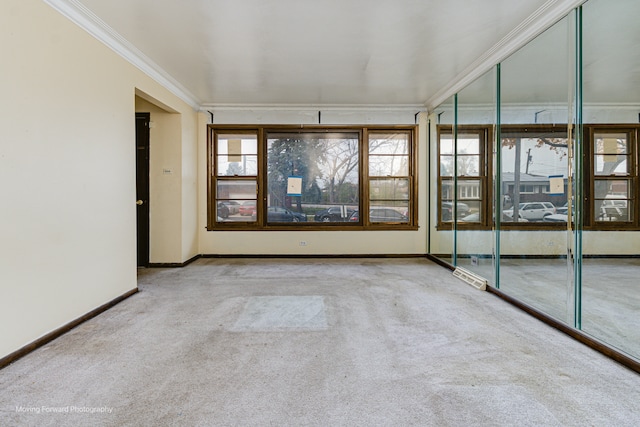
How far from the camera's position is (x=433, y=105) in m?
5.23

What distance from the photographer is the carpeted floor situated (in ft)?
5.21

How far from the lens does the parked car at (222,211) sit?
5.67 metres

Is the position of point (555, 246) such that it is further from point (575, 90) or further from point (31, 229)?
point (31, 229)

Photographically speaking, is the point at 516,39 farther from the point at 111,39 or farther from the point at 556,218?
the point at 111,39

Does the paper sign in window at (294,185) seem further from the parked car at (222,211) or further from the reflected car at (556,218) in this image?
the reflected car at (556,218)

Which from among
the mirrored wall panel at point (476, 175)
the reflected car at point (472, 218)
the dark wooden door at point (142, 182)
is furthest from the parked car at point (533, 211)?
the dark wooden door at point (142, 182)

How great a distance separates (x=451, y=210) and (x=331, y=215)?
6.65 feet

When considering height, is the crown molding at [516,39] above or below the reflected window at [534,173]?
above

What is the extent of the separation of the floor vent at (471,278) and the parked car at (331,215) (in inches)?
81.2

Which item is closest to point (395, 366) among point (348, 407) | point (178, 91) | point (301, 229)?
point (348, 407)

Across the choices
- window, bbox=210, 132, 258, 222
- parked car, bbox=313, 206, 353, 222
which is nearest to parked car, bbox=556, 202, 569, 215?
parked car, bbox=313, 206, 353, 222

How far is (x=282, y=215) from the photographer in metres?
5.68

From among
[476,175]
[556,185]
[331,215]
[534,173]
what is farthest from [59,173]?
[476,175]

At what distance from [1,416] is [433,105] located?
5769 mm
